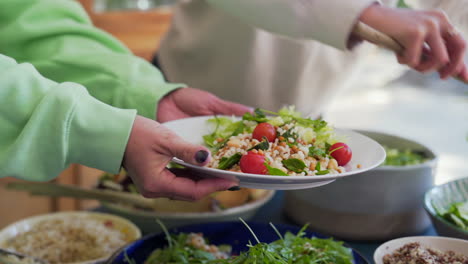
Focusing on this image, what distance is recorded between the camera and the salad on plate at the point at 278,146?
94cm

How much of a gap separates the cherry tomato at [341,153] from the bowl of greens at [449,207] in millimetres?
304

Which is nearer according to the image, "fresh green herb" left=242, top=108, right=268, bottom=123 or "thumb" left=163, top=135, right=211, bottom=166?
"thumb" left=163, top=135, right=211, bottom=166

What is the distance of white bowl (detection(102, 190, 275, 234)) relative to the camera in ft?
4.30

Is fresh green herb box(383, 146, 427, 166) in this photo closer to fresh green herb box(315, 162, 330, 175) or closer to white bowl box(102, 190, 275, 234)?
white bowl box(102, 190, 275, 234)

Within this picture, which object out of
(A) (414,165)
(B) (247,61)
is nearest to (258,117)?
(A) (414,165)

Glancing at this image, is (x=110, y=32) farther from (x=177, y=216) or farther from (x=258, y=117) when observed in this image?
(x=258, y=117)

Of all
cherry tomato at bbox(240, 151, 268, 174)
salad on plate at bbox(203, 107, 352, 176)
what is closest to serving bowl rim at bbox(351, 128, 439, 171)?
salad on plate at bbox(203, 107, 352, 176)

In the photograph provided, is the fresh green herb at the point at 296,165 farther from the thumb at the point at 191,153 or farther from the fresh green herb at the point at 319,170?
the thumb at the point at 191,153

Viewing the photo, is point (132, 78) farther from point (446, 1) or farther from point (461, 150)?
point (461, 150)

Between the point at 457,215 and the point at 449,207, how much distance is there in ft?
0.30

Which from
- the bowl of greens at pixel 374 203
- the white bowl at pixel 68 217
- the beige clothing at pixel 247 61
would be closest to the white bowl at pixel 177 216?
the white bowl at pixel 68 217

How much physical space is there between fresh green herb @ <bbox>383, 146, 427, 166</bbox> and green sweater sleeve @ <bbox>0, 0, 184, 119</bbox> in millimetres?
638

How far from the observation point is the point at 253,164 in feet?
2.99

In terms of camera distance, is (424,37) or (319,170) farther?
(424,37)
